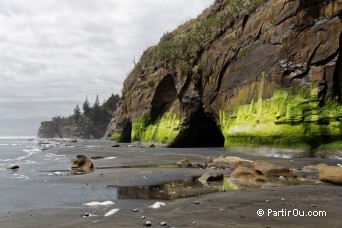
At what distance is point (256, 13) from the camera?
28.0 m

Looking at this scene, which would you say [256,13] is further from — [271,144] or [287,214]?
[287,214]

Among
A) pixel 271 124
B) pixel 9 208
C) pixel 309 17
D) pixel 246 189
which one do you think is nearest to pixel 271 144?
pixel 271 124

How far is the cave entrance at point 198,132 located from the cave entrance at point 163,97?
26.1ft

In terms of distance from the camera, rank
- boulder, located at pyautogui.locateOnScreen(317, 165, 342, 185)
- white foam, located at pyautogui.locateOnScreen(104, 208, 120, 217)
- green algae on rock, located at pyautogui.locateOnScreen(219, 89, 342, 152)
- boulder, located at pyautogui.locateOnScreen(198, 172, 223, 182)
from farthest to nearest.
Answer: green algae on rock, located at pyautogui.locateOnScreen(219, 89, 342, 152) → boulder, located at pyautogui.locateOnScreen(198, 172, 223, 182) → boulder, located at pyautogui.locateOnScreen(317, 165, 342, 185) → white foam, located at pyautogui.locateOnScreen(104, 208, 120, 217)

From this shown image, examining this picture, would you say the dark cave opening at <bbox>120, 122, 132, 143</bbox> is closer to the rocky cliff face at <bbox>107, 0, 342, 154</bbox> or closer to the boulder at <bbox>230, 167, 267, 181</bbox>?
the rocky cliff face at <bbox>107, 0, 342, 154</bbox>

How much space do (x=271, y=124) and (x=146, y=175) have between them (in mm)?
11790

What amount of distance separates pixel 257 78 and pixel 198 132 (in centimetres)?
1584

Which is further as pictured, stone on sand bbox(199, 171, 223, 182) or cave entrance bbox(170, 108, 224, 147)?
cave entrance bbox(170, 108, 224, 147)

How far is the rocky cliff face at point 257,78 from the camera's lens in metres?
19.7

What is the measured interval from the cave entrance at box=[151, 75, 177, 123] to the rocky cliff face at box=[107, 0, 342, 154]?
0.48 feet

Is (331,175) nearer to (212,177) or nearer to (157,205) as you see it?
(212,177)

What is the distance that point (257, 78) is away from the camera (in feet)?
84.8

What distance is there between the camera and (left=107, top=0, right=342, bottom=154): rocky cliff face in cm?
1973

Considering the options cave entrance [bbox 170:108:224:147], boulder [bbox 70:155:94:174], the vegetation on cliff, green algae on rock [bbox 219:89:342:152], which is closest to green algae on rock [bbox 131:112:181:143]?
cave entrance [bbox 170:108:224:147]
